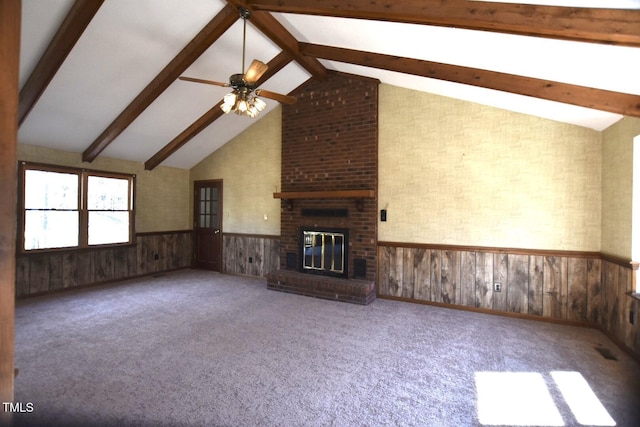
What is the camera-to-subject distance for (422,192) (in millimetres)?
4578

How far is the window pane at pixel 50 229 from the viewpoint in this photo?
4.68 m

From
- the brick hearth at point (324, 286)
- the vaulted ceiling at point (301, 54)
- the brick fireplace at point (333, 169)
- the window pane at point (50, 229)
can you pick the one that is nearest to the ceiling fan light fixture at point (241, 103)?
the vaulted ceiling at point (301, 54)

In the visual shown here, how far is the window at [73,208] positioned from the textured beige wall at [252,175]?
1839 mm

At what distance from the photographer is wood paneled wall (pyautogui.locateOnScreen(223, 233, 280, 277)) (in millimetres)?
6051

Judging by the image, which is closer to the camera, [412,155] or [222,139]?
[412,155]

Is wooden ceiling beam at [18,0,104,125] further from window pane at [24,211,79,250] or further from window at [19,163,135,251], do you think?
window pane at [24,211,79,250]

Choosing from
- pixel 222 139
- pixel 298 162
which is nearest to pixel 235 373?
pixel 298 162

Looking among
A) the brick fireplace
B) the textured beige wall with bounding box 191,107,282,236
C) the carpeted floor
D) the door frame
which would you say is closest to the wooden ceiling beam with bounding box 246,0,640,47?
the brick fireplace

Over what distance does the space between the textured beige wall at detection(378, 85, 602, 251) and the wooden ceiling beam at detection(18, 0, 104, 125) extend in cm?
385

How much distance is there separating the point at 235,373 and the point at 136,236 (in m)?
4.70

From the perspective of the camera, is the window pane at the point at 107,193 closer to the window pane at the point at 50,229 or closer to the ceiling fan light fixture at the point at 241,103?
the window pane at the point at 50,229

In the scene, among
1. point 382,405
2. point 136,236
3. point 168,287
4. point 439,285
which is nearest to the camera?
point 382,405

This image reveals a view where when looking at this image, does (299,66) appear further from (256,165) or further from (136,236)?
(136,236)

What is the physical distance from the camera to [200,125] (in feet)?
18.2
